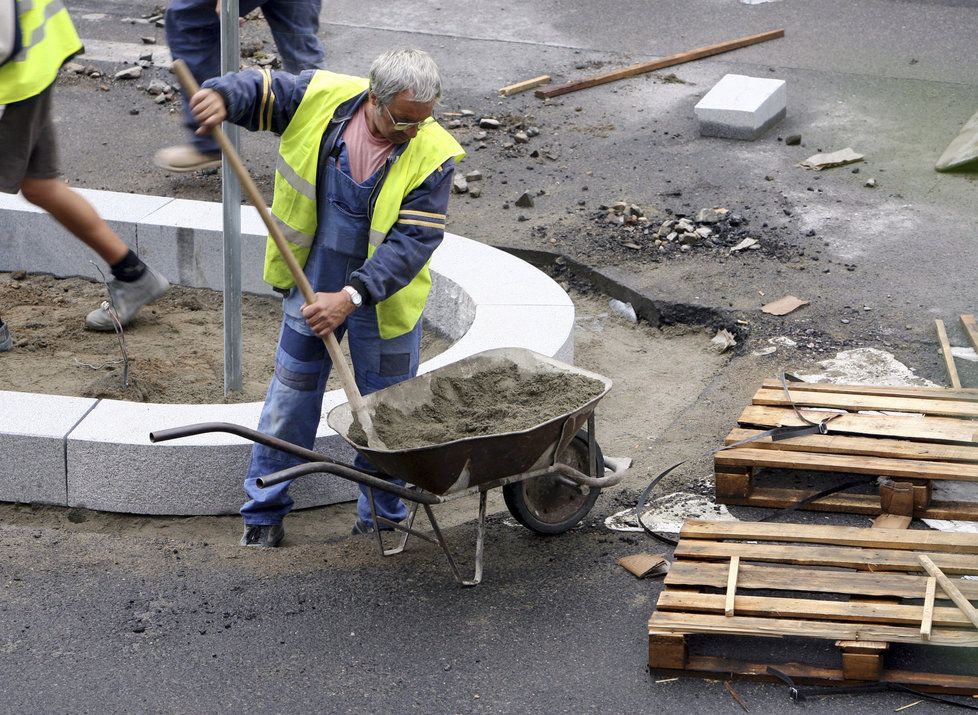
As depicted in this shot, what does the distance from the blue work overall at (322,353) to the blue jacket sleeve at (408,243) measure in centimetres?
18

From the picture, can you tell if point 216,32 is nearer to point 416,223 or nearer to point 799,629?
point 416,223

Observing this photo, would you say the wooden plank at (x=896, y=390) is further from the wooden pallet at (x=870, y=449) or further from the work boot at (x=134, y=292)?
the work boot at (x=134, y=292)

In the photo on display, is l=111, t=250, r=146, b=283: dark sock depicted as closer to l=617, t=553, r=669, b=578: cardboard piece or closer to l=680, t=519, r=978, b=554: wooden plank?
l=617, t=553, r=669, b=578: cardboard piece

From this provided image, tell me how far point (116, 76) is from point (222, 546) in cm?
696

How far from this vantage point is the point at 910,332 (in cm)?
658

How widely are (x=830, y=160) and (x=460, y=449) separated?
5450 millimetres

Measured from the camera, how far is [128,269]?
482 centimetres

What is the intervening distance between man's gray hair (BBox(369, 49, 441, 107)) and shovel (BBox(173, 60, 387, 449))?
0.53 m

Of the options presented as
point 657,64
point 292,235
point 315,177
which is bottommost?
point 657,64

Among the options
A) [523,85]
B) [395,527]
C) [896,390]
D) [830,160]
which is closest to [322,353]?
[395,527]

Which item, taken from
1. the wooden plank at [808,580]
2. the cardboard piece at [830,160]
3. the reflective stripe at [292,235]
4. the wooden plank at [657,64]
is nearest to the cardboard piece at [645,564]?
the wooden plank at [808,580]

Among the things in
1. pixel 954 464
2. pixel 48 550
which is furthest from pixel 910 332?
pixel 48 550

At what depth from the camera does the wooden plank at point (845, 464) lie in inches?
195

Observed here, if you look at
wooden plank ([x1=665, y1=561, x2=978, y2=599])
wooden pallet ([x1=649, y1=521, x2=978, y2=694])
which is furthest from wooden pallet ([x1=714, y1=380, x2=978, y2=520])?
wooden plank ([x1=665, y1=561, x2=978, y2=599])
